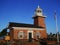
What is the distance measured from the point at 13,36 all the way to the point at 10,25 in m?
2.47

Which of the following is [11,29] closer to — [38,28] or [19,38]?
[19,38]

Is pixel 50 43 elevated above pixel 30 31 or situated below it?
below

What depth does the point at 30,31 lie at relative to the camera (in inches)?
1179

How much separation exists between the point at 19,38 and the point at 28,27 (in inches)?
Answer: 114

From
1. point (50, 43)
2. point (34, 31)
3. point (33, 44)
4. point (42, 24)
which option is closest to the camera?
point (33, 44)

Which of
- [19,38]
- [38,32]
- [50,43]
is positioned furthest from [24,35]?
[50,43]

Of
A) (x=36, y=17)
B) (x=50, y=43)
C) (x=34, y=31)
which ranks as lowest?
(x=50, y=43)

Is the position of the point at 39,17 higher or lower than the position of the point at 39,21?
higher

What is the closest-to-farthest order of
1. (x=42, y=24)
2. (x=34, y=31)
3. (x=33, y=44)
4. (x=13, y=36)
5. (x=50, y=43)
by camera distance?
(x=33, y=44) → (x=50, y=43) → (x=13, y=36) → (x=34, y=31) → (x=42, y=24)

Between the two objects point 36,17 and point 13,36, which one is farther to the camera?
point 36,17

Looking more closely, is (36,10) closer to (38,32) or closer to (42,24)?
(42,24)

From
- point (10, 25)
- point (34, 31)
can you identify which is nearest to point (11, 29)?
point (10, 25)

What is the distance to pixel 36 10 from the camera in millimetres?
34688

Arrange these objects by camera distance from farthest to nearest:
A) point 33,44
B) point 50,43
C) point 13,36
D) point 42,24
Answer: point 42,24, point 13,36, point 50,43, point 33,44
